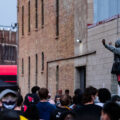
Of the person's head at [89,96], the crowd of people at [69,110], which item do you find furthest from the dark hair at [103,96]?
the person's head at [89,96]

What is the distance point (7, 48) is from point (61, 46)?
1943 inches

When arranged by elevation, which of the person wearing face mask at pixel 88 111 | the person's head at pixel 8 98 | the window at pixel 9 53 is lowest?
the person wearing face mask at pixel 88 111

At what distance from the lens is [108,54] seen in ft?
84.6

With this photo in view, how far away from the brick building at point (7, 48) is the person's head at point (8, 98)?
72969mm

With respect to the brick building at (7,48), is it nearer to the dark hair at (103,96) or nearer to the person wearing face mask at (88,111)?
the dark hair at (103,96)

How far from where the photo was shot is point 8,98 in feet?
26.6

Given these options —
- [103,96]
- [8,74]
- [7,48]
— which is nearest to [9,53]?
[7,48]

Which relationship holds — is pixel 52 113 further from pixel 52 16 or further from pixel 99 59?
pixel 52 16

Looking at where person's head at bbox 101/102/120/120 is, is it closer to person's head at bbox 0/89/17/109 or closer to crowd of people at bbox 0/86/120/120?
crowd of people at bbox 0/86/120/120

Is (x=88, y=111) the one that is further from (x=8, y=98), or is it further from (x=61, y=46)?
(x=61, y=46)

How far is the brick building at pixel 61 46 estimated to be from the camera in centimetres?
2755

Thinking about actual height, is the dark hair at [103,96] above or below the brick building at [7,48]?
below

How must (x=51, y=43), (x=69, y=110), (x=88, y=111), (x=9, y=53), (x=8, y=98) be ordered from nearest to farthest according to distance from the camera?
(x=88, y=111) < (x=8, y=98) < (x=69, y=110) < (x=51, y=43) < (x=9, y=53)

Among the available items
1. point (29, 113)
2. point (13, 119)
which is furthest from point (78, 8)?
point (13, 119)
